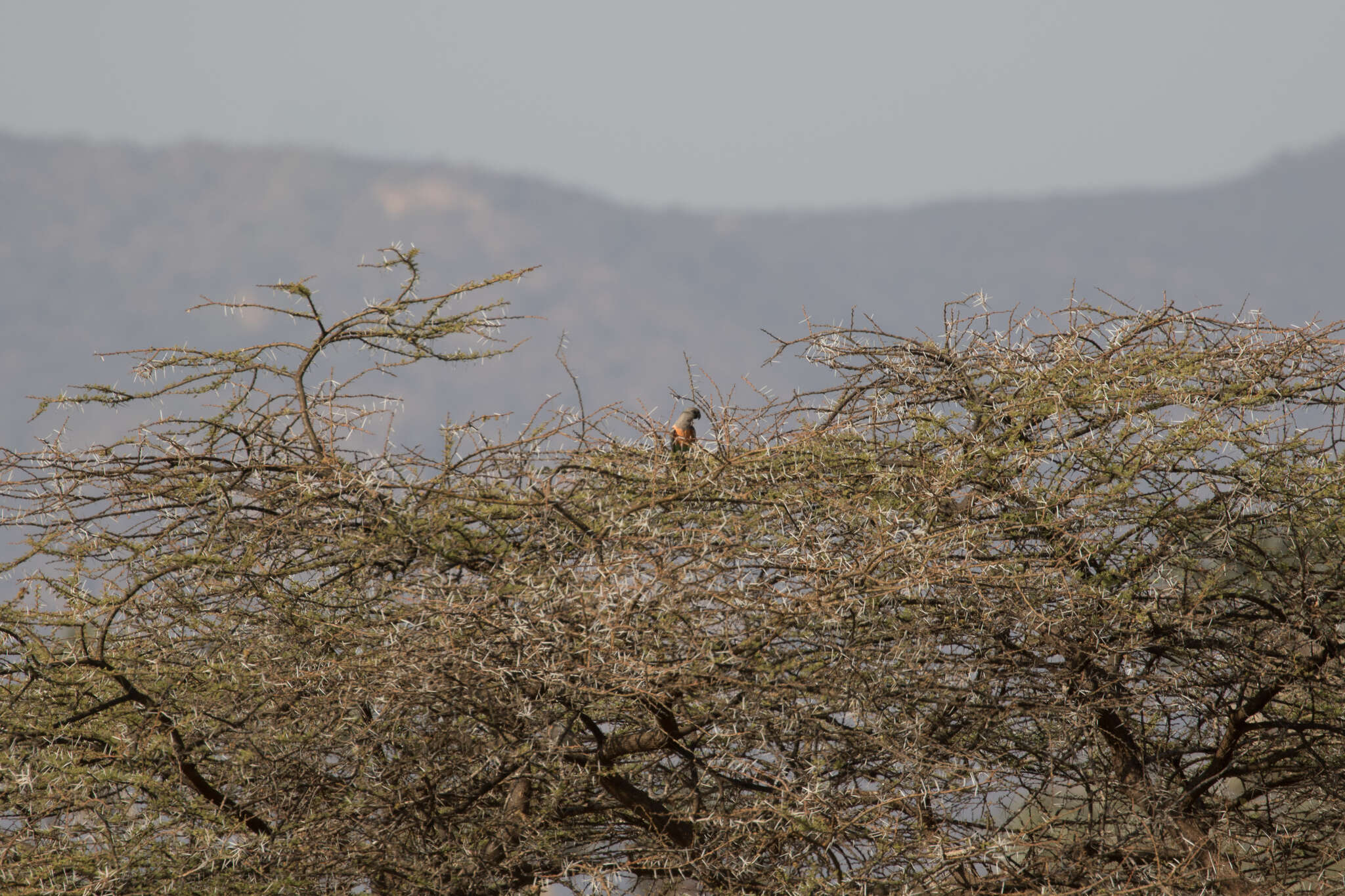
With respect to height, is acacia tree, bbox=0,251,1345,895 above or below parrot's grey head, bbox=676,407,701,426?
below

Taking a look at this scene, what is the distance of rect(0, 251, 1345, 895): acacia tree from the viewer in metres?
4.04

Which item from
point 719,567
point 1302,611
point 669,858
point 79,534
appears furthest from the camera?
point 79,534

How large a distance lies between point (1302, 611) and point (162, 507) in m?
4.39

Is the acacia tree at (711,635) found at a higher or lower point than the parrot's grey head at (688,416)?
lower

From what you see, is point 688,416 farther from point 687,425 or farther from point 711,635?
point 711,635

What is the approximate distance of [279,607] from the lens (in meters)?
4.83

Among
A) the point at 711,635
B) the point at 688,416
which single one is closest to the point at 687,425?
the point at 688,416

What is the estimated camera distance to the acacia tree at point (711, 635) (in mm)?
4035

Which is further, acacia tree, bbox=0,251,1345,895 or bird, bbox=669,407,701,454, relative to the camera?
bird, bbox=669,407,701,454

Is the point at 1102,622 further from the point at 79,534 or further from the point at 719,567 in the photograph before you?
the point at 79,534

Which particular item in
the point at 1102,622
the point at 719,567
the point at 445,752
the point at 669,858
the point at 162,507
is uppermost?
the point at 162,507

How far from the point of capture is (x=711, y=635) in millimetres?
4043

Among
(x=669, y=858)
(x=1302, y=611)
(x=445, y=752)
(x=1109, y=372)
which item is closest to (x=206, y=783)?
(x=445, y=752)

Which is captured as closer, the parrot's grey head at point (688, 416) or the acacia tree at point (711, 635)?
the acacia tree at point (711, 635)
